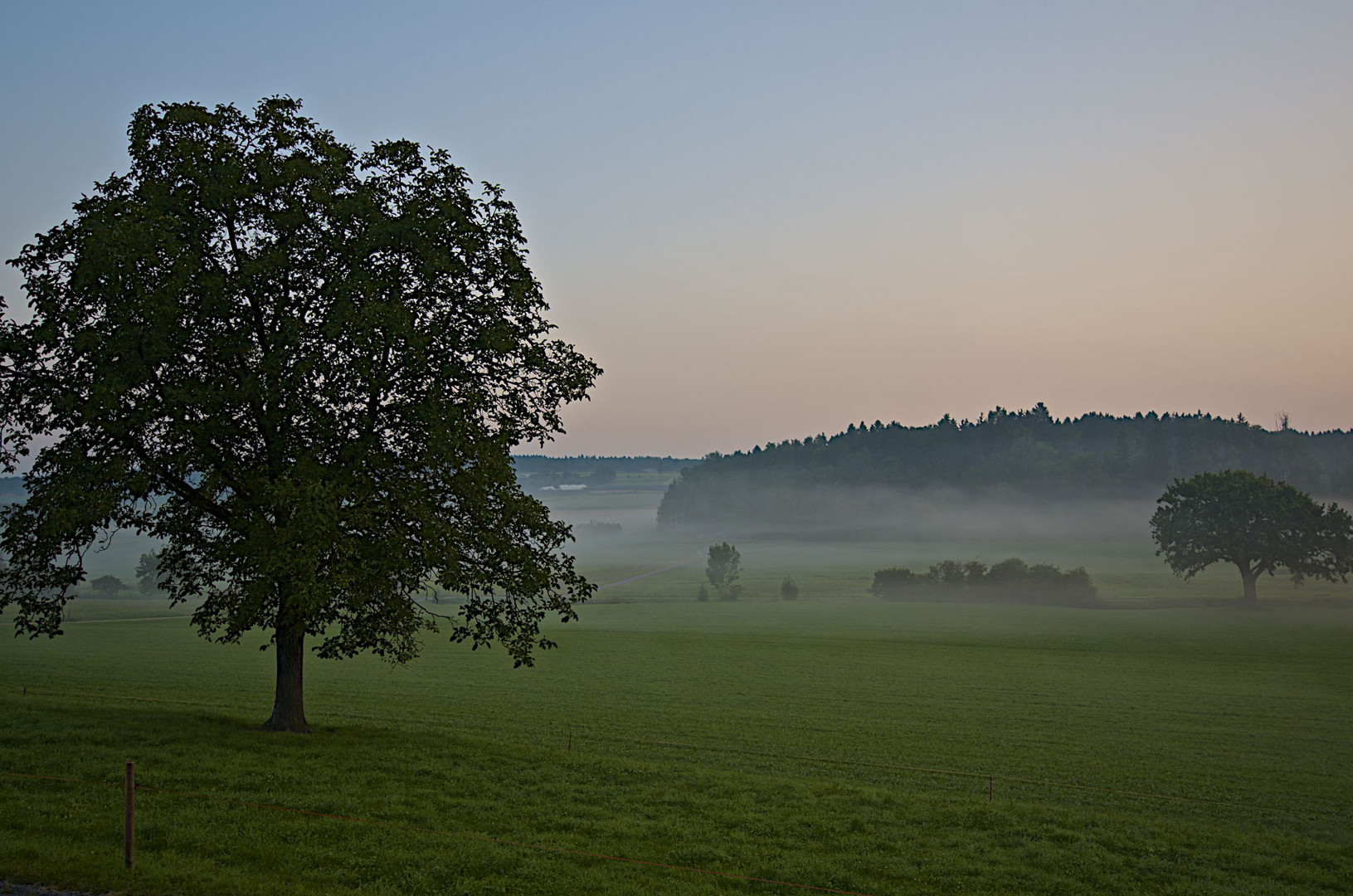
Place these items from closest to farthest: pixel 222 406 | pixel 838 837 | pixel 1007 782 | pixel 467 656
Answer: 1. pixel 838 837
2. pixel 222 406
3. pixel 1007 782
4. pixel 467 656

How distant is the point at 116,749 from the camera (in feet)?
56.7

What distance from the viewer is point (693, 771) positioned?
20453 mm

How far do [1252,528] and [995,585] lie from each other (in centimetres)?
3074

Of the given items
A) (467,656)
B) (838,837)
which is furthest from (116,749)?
(467,656)

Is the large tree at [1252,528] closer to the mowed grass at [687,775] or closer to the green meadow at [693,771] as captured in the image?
the green meadow at [693,771]

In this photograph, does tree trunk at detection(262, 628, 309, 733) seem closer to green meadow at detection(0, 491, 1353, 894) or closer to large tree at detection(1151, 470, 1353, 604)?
green meadow at detection(0, 491, 1353, 894)

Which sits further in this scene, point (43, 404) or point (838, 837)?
point (43, 404)

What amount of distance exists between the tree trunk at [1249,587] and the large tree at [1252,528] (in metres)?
0.09

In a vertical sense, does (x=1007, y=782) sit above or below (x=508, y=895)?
below

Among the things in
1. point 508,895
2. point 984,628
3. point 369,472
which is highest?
point 369,472

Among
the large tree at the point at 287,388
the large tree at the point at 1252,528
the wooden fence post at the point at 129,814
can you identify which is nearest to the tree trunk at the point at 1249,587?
the large tree at the point at 1252,528

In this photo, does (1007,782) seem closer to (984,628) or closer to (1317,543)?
(984,628)

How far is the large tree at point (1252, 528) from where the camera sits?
81.6 meters

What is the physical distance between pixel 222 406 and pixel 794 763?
19400mm
